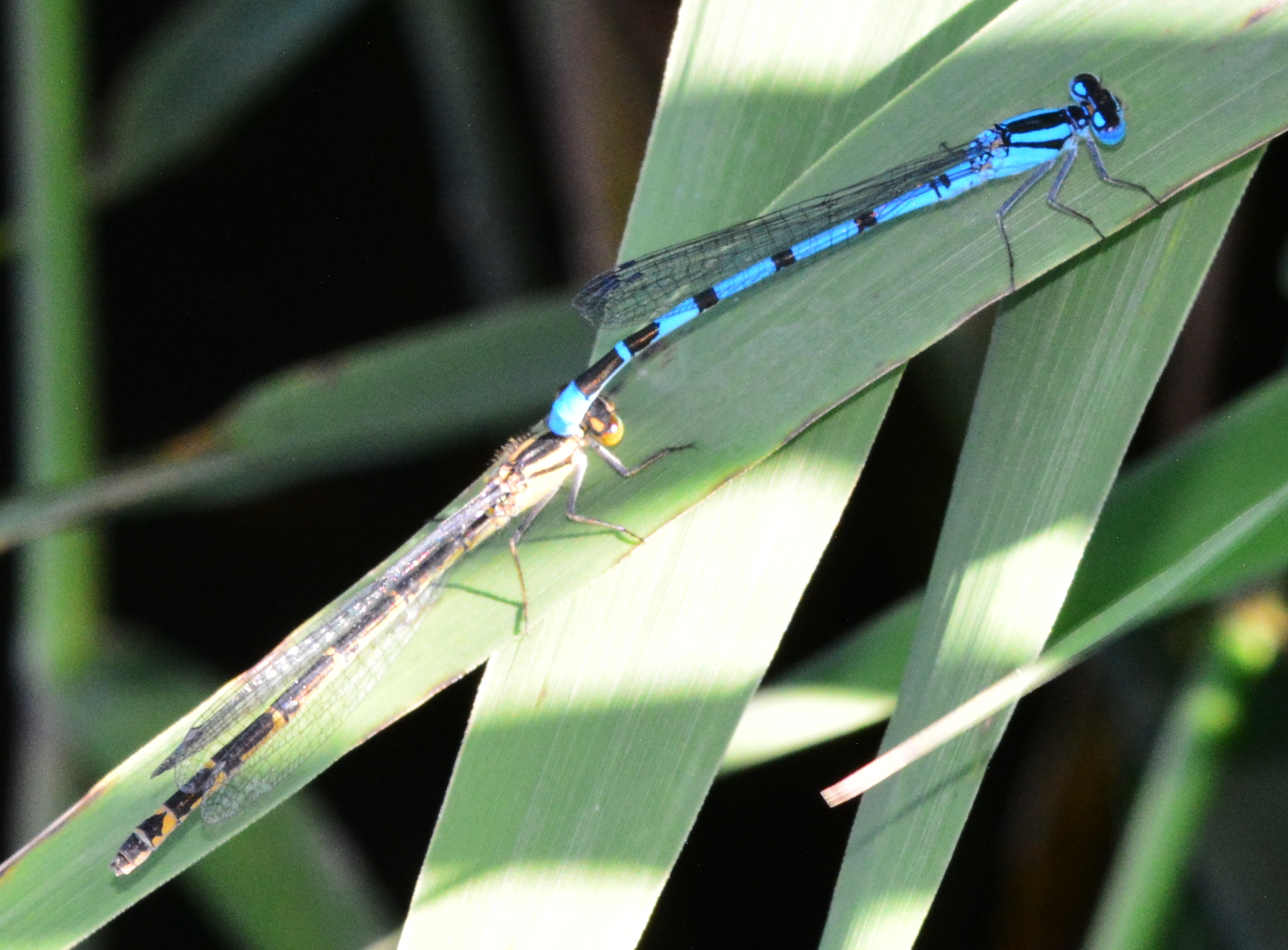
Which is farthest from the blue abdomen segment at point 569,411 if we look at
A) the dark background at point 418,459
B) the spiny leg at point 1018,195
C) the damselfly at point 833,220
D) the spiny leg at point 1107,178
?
the dark background at point 418,459

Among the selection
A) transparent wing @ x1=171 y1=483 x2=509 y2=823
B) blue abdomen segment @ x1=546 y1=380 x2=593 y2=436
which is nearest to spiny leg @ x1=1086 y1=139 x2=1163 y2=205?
blue abdomen segment @ x1=546 y1=380 x2=593 y2=436

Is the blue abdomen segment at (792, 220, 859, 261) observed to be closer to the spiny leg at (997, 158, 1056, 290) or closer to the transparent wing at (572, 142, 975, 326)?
the transparent wing at (572, 142, 975, 326)

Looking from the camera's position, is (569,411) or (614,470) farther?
(569,411)

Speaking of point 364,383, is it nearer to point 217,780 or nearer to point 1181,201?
point 217,780

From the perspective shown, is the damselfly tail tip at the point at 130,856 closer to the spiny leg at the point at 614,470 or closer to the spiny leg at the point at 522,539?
the spiny leg at the point at 522,539

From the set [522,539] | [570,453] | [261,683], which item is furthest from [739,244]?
[261,683]

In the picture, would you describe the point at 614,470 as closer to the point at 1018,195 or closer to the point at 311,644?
the point at 311,644
